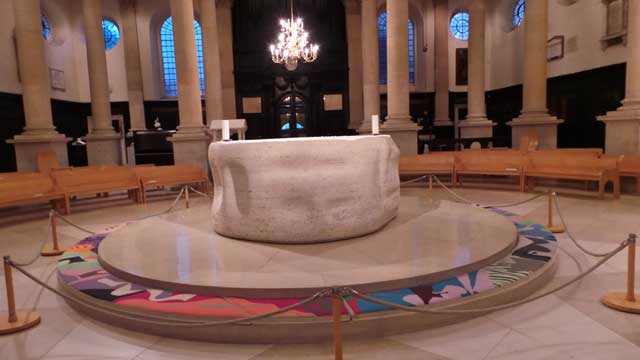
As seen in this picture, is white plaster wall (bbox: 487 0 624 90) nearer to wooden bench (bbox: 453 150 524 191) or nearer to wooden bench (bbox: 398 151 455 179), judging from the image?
wooden bench (bbox: 453 150 524 191)

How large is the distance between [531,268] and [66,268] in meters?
5.16

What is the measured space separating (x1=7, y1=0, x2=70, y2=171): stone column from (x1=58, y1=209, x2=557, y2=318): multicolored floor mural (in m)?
8.53

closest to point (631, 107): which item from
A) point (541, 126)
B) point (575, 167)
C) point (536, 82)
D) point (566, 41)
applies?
point (575, 167)

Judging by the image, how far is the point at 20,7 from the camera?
11.9 metres

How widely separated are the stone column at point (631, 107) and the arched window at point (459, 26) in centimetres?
1423

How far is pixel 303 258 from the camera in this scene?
483 cm

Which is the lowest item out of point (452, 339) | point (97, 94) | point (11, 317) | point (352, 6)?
point (452, 339)

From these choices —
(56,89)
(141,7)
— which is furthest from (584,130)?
(56,89)

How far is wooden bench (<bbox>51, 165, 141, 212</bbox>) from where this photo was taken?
9594 mm

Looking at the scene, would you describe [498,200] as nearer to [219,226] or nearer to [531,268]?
[531,268]

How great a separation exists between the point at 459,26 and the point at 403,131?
46.4ft

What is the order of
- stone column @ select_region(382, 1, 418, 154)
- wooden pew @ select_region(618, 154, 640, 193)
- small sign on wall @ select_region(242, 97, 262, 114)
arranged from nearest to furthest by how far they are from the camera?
1. wooden pew @ select_region(618, 154, 640, 193)
2. stone column @ select_region(382, 1, 418, 154)
3. small sign on wall @ select_region(242, 97, 262, 114)

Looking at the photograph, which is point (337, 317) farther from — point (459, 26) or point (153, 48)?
point (459, 26)

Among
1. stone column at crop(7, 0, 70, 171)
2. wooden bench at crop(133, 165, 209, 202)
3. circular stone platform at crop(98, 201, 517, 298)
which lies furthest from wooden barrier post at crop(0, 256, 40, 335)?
stone column at crop(7, 0, 70, 171)
